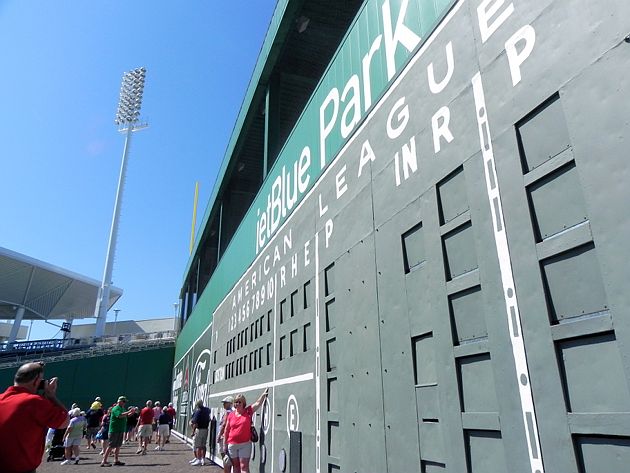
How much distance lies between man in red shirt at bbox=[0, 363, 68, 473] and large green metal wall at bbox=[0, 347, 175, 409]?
28722mm

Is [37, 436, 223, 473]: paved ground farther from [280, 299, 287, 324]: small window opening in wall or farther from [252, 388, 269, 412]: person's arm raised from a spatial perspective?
[280, 299, 287, 324]: small window opening in wall

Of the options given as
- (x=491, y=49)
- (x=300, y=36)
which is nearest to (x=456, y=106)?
(x=491, y=49)

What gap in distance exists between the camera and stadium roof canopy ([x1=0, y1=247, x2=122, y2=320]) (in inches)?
2135

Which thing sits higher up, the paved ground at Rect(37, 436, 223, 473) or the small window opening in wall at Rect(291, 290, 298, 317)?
the small window opening in wall at Rect(291, 290, 298, 317)

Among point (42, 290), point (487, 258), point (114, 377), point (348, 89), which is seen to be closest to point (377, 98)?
point (348, 89)

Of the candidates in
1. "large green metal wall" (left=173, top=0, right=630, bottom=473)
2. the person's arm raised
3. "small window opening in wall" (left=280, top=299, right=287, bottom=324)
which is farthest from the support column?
"large green metal wall" (left=173, top=0, right=630, bottom=473)

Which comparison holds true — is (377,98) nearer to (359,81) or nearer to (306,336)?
(359,81)

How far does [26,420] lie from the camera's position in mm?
2803

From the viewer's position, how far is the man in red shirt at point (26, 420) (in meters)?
2.72

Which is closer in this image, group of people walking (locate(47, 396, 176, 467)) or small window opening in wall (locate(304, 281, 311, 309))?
small window opening in wall (locate(304, 281, 311, 309))

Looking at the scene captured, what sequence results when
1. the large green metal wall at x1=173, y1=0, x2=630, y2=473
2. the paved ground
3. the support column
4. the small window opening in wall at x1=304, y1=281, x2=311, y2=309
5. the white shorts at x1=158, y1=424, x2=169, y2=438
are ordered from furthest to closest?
1. the support column
2. the white shorts at x1=158, y1=424, x2=169, y2=438
3. the paved ground
4. the small window opening in wall at x1=304, y1=281, x2=311, y2=309
5. the large green metal wall at x1=173, y1=0, x2=630, y2=473

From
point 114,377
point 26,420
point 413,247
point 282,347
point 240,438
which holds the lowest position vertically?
point 240,438

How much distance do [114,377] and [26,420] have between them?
97.4 feet

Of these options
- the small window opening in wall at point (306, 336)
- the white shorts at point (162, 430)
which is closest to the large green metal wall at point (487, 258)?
the small window opening in wall at point (306, 336)
